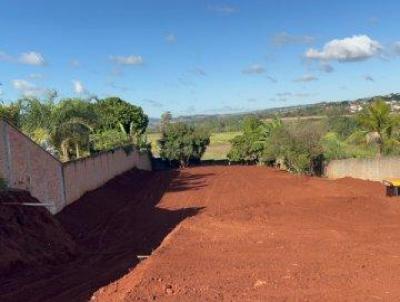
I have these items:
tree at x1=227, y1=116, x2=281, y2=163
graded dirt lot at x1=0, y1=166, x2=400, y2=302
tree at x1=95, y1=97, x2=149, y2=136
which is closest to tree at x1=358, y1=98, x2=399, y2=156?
graded dirt lot at x1=0, y1=166, x2=400, y2=302

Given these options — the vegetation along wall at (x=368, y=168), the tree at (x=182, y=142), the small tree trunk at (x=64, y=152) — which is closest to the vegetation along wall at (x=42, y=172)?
the small tree trunk at (x=64, y=152)

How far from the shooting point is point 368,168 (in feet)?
116

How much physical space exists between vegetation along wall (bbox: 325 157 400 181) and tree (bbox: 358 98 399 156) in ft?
8.44

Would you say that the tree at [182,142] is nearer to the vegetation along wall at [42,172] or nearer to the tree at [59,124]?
the tree at [59,124]

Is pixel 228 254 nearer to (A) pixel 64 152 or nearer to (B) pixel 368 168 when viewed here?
(A) pixel 64 152

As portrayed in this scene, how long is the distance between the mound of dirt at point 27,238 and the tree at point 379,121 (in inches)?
1047

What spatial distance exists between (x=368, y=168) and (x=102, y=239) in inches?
865

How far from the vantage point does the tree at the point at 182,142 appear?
64.8 m

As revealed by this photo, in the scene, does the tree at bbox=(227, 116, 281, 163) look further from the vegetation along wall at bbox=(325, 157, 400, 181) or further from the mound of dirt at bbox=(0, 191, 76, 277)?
the mound of dirt at bbox=(0, 191, 76, 277)

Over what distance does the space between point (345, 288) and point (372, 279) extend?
0.86 m

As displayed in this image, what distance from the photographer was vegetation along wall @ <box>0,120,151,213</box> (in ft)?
56.1

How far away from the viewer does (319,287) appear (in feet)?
29.9

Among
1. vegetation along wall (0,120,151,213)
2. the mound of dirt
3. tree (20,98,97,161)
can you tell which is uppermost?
tree (20,98,97,161)

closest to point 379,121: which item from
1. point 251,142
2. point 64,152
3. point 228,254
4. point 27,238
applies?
point 64,152
